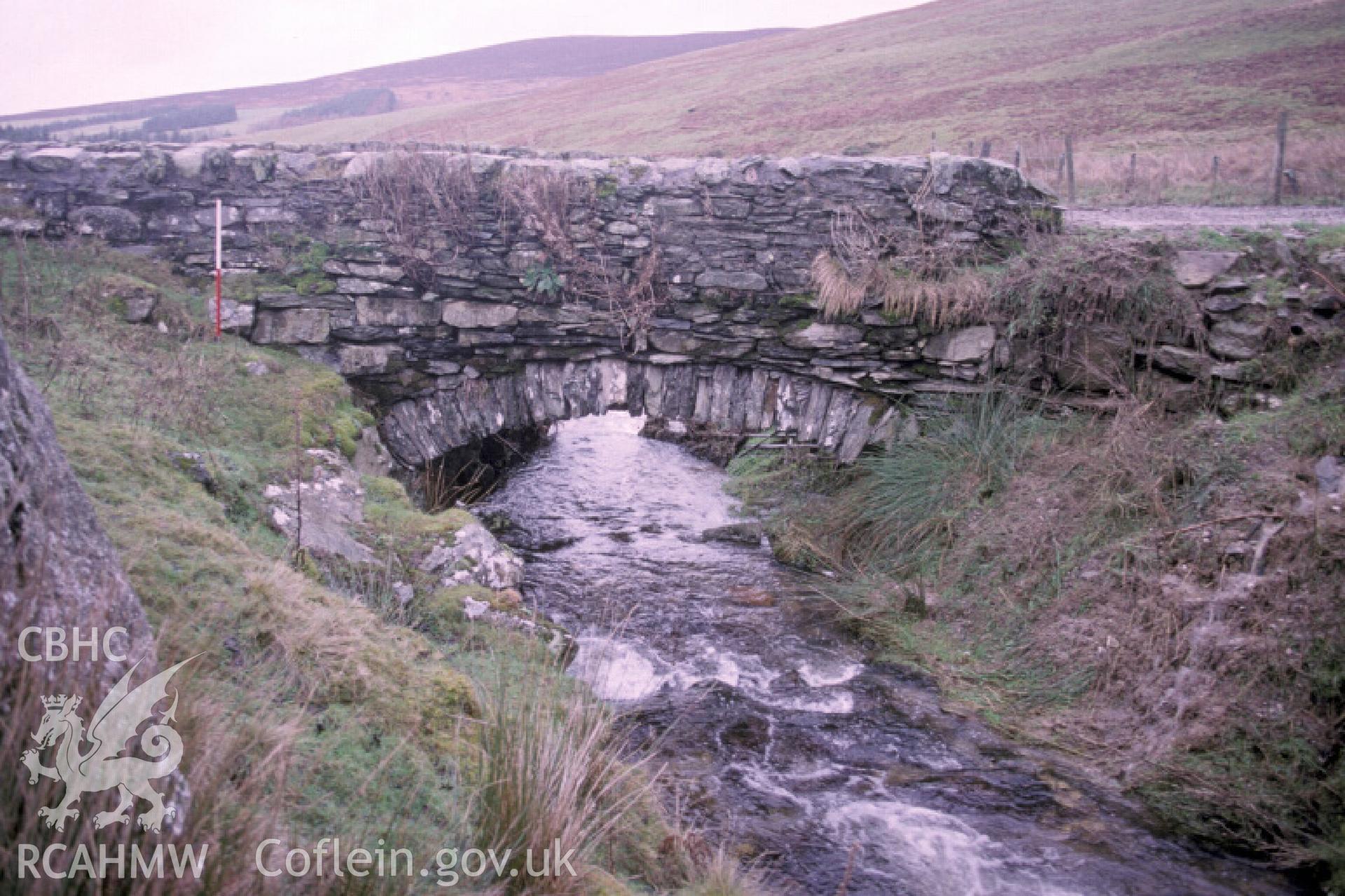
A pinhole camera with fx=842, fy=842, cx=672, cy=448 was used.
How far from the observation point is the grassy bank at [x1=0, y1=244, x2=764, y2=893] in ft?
6.64

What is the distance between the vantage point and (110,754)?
164 cm

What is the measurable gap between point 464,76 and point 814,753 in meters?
41.6

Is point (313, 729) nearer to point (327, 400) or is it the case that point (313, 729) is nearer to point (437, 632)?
point (437, 632)

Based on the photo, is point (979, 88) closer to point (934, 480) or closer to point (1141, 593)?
point (934, 480)

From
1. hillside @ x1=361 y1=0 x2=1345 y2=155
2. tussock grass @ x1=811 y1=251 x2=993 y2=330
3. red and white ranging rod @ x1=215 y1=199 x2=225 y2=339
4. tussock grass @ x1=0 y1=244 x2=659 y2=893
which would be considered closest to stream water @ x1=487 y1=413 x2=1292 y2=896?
tussock grass @ x1=0 y1=244 x2=659 y2=893

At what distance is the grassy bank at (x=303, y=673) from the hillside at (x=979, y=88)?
16.5 metres

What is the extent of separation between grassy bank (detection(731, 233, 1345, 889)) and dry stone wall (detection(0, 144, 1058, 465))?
2.37ft

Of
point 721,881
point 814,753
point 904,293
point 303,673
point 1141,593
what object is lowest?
point 814,753

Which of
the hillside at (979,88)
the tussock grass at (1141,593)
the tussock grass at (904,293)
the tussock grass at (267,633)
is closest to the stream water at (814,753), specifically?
the tussock grass at (1141,593)

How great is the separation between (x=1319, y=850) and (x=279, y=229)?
811 centimetres

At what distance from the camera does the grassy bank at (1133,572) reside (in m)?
3.92

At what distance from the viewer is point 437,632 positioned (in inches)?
187

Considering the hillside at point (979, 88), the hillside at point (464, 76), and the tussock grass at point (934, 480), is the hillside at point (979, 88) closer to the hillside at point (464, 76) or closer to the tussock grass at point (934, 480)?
the hillside at point (464, 76)

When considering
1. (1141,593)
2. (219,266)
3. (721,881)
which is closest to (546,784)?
(721,881)
